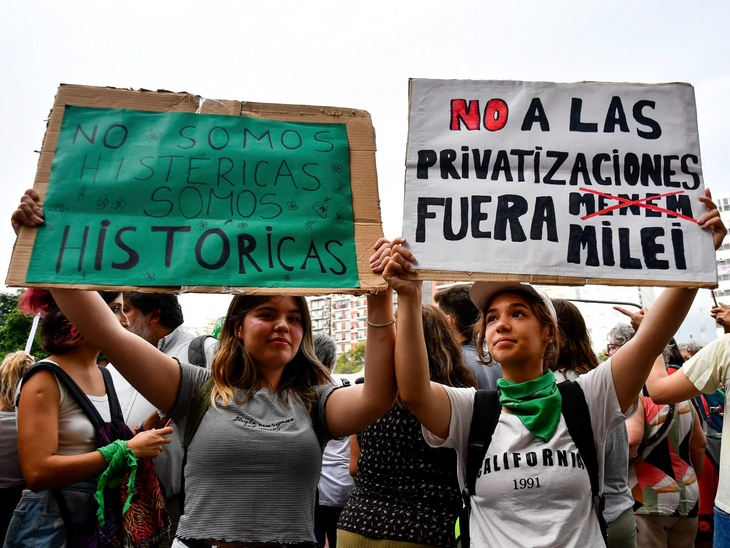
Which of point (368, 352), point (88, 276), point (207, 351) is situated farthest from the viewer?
point (207, 351)

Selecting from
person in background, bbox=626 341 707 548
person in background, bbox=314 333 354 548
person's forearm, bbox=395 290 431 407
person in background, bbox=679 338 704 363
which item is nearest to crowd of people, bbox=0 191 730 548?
person's forearm, bbox=395 290 431 407

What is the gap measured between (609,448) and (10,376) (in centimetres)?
390

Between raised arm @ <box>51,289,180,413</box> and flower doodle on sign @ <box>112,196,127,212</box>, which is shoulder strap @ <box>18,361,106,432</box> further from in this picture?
flower doodle on sign @ <box>112,196,127,212</box>

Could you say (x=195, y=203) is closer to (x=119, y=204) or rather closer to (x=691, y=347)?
(x=119, y=204)

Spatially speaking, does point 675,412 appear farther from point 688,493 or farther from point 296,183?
point 296,183

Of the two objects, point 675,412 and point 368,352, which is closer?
point 368,352

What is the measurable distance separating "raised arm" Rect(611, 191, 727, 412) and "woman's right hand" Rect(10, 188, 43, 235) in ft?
7.42

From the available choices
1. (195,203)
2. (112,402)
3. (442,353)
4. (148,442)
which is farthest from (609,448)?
(112,402)

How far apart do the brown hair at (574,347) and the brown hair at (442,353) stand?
21.2 inches

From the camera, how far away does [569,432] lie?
7.50 feet

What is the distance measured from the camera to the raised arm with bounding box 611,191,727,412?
222cm

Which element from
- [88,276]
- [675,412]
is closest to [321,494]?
[675,412]

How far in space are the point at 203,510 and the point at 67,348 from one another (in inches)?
46.8

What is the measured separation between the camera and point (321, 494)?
A: 4.44 m
